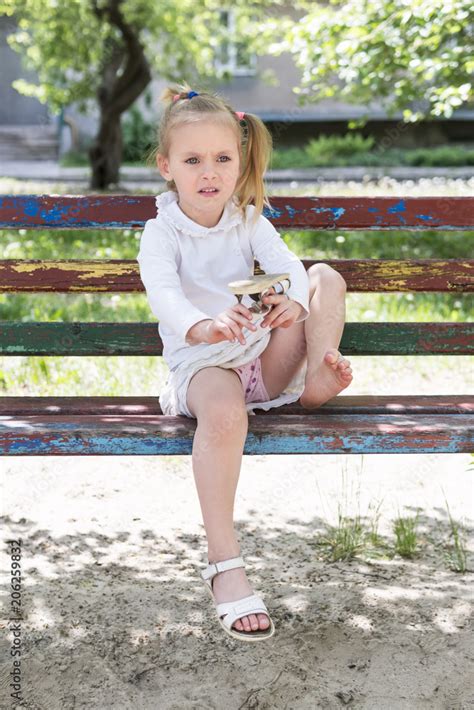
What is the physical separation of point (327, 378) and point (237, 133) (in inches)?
28.4

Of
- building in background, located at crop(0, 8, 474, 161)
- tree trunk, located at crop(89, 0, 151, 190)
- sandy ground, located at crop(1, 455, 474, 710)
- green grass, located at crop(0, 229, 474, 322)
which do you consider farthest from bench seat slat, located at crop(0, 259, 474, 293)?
building in background, located at crop(0, 8, 474, 161)

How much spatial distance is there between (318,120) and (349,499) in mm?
17720

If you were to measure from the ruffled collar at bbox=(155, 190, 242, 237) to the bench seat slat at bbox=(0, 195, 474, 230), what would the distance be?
0.26 metres

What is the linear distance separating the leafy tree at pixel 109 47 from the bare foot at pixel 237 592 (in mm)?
9659

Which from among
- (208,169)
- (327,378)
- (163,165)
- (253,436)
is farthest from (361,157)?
(253,436)

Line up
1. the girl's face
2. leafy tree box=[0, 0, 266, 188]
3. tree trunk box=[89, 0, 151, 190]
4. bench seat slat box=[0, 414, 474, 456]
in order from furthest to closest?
1. leafy tree box=[0, 0, 266, 188]
2. tree trunk box=[89, 0, 151, 190]
3. the girl's face
4. bench seat slat box=[0, 414, 474, 456]

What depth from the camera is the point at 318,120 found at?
20.2 m

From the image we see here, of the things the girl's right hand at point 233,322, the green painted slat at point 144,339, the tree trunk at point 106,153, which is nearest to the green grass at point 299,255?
the green painted slat at point 144,339

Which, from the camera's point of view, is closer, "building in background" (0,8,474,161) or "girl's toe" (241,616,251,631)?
"girl's toe" (241,616,251,631)

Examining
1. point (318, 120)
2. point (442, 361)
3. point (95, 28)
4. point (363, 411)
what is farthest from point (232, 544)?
point (318, 120)

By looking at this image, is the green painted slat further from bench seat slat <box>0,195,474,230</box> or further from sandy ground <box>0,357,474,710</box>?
sandy ground <box>0,357,474,710</box>

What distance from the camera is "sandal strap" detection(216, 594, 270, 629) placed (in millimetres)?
2133

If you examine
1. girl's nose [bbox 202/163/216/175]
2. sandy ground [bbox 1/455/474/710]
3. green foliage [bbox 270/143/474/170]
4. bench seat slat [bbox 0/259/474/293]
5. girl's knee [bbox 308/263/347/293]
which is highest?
girl's nose [bbox 202/163/216/175]

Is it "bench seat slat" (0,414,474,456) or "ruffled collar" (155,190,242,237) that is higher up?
"ruffled collar" (155,190,242,237)
